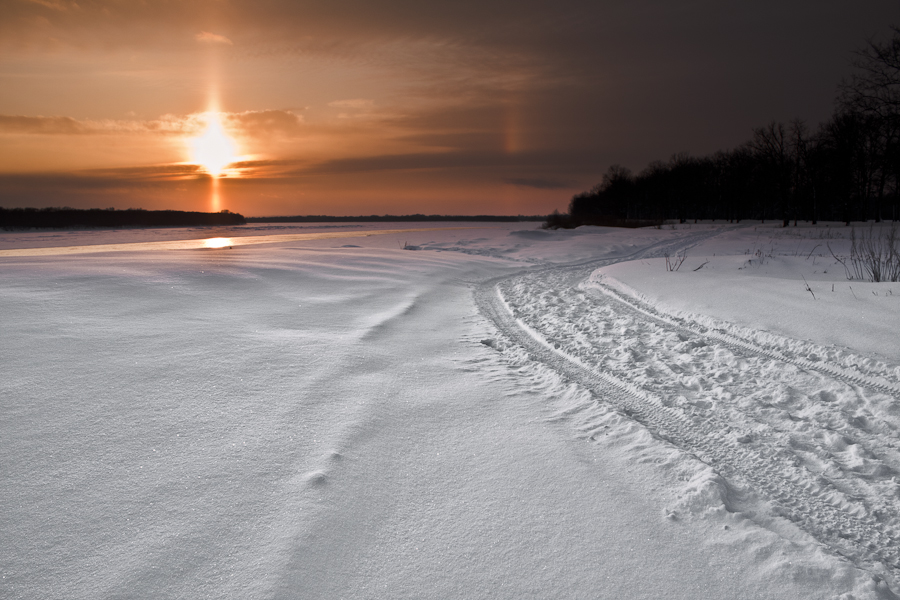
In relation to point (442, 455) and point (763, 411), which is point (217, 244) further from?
point (763, 411)

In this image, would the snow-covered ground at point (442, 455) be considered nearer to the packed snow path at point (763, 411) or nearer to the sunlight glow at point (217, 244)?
the packed snow path at point (763, 411)

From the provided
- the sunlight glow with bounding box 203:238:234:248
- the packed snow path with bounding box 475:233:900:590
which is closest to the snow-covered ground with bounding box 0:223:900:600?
the packed snow path with bounding box 475:233:900:590

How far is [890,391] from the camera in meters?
3.78

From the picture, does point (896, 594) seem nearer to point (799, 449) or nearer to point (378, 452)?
point (799, 449)

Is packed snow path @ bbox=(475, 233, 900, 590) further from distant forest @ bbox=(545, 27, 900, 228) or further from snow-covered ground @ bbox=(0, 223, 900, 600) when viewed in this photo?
distant forest @ bbox=(545, 27, 900, 228)

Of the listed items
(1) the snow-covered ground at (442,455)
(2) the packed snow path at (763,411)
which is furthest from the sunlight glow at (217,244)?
(2) the packed snow path at (763,411)

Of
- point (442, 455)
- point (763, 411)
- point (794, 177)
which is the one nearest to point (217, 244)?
point (442, 455)

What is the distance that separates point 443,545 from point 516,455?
96 cm

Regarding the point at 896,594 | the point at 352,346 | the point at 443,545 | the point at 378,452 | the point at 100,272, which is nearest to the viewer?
→ the point at 896,594

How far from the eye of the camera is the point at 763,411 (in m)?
3.57

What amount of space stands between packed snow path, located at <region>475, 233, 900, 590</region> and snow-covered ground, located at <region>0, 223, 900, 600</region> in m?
0.02

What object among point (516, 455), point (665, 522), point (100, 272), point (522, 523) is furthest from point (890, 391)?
point (100, 272)

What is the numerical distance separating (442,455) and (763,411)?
2.58m

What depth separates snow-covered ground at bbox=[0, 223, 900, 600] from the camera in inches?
77.6
